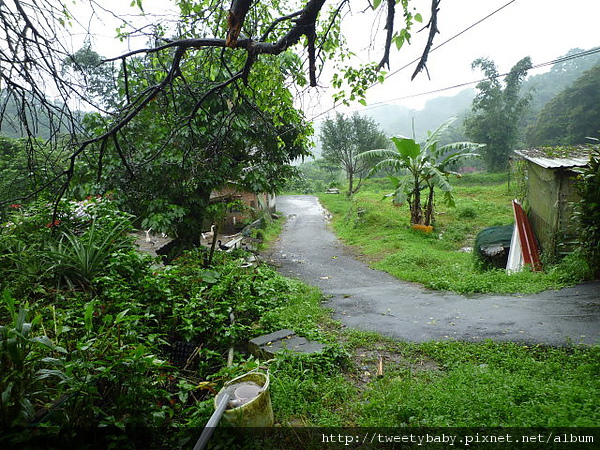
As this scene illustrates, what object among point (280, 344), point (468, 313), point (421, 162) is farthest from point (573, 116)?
point (280, 344)

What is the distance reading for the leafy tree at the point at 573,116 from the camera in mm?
28609

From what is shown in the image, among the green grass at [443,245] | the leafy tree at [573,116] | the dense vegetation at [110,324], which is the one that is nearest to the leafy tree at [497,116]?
the leafy tree at [573,116]

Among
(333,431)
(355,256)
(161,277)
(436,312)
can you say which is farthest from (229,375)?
(355,256)

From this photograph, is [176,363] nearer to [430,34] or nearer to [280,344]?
[280,344]

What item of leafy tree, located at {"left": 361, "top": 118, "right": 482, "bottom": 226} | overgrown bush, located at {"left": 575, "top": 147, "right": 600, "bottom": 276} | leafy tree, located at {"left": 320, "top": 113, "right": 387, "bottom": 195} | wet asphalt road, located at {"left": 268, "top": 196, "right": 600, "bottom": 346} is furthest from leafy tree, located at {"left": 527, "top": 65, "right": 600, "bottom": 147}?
wet asphalt road, located at {"left": 268, "top": 196, "right": 600, "bottom": 346}

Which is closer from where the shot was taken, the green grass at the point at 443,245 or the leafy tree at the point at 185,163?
the green grass at the point at 443,245

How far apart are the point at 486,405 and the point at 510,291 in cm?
416

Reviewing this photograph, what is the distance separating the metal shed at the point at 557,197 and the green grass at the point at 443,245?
0.76 metres

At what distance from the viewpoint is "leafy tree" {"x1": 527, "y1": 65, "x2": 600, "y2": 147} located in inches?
1126

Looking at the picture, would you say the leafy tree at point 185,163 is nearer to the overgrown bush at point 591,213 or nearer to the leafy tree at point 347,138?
the overgrown bush at point 591,213

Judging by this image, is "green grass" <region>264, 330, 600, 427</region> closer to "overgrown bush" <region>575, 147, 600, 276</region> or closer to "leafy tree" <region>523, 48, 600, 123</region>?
"overgrown bush" <region>575, 147, 600, 276</region>

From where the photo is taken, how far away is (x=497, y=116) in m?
31.5

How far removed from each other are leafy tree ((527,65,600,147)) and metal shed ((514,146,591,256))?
25675mm

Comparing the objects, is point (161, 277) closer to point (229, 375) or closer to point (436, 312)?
point (229, 375)
